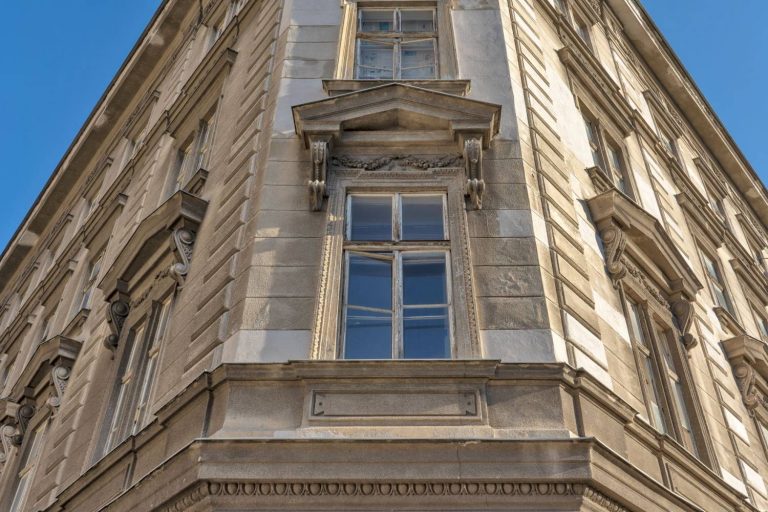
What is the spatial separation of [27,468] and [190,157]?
6222 mm

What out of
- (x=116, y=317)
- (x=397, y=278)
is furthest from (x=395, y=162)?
(x=116, y=317)

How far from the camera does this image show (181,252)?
1105 centimetres

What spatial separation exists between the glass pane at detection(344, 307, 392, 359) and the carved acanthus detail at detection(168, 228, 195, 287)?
287 cm

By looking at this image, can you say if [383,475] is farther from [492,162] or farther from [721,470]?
[721,470]

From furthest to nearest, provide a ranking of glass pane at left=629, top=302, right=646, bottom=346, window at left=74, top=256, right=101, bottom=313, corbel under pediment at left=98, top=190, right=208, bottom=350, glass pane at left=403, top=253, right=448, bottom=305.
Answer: window at left=74, top=256, right=101, bottom=313 → corbel under pediment at left=98, top=190, right=208, bottom=350 → glass pane at left=629, top=302, right=646, bottom=346 → glass pane at left=403, top=253, right=448, bottom=305

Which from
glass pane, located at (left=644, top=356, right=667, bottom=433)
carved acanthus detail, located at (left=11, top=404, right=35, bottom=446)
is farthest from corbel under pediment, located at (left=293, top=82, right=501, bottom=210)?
carved acanthus detail, located at (left=11, top=404, right=35, bottom=446)

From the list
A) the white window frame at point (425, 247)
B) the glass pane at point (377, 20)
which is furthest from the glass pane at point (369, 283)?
the glass pane at point (377, 20)

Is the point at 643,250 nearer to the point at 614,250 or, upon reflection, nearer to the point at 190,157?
the point at 614,250

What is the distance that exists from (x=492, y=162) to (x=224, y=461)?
529 centimetres

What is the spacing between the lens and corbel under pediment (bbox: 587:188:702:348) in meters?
11.3

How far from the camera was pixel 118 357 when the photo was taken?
38.7 feet

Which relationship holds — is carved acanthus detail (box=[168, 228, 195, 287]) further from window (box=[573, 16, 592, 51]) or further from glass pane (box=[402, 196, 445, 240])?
window (box=[573, 16, 592, 51])

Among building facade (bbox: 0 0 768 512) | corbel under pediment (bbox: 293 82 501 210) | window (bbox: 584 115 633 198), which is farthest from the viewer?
window (bbox: 584 115 633 198)

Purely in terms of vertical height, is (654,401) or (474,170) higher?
(474,170)
